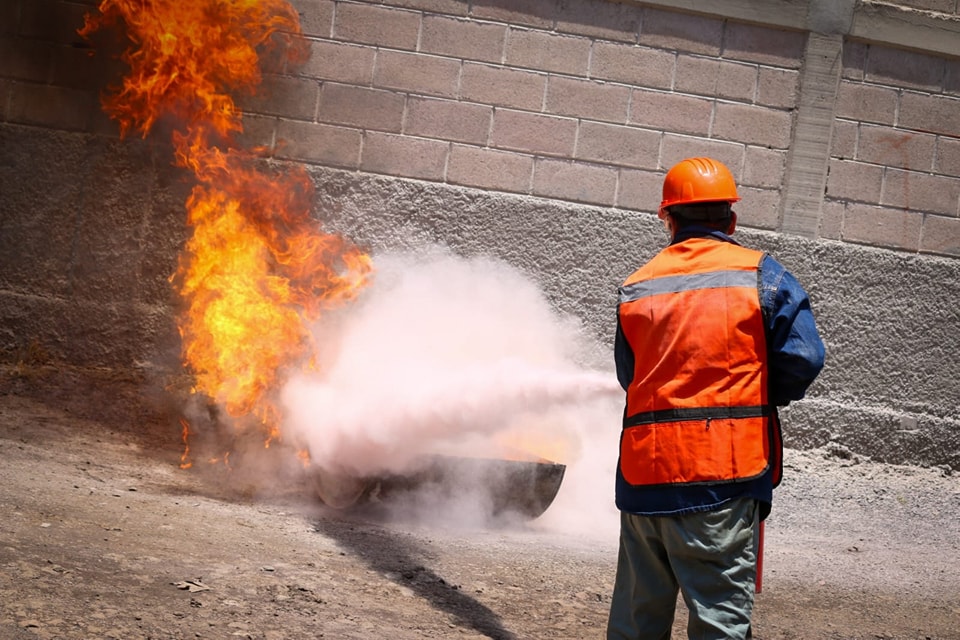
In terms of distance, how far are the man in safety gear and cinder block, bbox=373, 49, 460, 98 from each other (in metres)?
4.35

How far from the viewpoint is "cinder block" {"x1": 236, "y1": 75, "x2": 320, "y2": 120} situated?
7.09 m

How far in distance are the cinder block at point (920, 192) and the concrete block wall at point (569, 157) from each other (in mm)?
15

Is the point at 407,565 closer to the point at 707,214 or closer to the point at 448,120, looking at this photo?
the point at 707,214

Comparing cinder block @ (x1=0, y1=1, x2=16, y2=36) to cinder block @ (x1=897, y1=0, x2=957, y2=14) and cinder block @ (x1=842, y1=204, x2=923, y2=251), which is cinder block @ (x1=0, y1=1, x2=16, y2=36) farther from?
cinder block @ (x1=897, y1=0, x2=957, y2=14)

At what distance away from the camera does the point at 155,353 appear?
23.4 ft

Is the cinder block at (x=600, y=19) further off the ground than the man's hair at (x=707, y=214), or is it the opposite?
the cinder block at (x=600, y=19)

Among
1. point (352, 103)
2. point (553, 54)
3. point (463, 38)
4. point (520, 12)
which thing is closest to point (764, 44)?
point (553, 54)

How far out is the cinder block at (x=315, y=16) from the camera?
708 centimetres

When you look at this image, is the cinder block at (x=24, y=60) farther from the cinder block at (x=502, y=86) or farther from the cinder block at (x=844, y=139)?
the cinder block at (x=844, y=139)

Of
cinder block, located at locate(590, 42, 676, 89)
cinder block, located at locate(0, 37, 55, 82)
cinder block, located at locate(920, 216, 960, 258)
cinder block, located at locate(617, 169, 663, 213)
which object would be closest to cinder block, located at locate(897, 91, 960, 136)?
cinder block, located at locate(920, 216, 960, 258)

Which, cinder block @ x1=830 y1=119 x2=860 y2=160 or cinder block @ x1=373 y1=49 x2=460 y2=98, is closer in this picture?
cinder block @ x1=373 y1=49 x2=460 y2=98

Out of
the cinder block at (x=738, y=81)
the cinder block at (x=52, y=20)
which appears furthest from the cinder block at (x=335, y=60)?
the cinder block at (x=738, y=81)

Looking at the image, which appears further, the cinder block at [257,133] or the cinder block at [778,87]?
the cinder block at [778,87]

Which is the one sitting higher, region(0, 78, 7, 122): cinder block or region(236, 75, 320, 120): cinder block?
region(236, 75, 320, 120): cinder block
